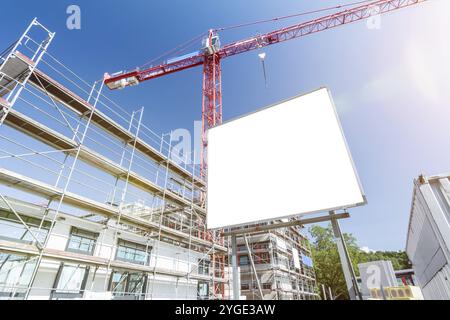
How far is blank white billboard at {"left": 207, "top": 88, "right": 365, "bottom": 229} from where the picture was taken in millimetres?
3404

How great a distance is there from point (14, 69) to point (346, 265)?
1304 centimetres

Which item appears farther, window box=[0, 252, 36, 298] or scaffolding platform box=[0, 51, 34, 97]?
scaffolding platform box=[0, 51, 34, 97]

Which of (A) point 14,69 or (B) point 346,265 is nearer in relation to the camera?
(B) point 346,265

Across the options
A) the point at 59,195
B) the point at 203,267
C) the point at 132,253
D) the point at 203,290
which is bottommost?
the point at 203,290

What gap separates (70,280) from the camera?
32.8ft

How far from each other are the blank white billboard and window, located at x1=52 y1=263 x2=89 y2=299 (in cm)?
944

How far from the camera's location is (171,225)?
17766mm

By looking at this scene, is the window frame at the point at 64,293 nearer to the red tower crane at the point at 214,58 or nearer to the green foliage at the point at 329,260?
the red tower crane at the point at 214,58

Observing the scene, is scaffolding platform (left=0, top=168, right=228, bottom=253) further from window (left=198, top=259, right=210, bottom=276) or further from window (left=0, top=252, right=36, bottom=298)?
window (left=198, top=259, right=210, bottom=276)

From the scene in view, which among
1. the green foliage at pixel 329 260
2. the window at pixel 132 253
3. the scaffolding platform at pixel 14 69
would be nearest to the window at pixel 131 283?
the window at pixel 132 253

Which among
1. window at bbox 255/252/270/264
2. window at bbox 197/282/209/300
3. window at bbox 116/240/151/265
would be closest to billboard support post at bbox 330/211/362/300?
window at bbox 116/240/151/265

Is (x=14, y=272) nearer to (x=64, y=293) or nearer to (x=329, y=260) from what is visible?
(x=64, y=293)

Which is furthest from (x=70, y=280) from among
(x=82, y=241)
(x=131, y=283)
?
(x=131, y=283)

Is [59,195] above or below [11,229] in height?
above
